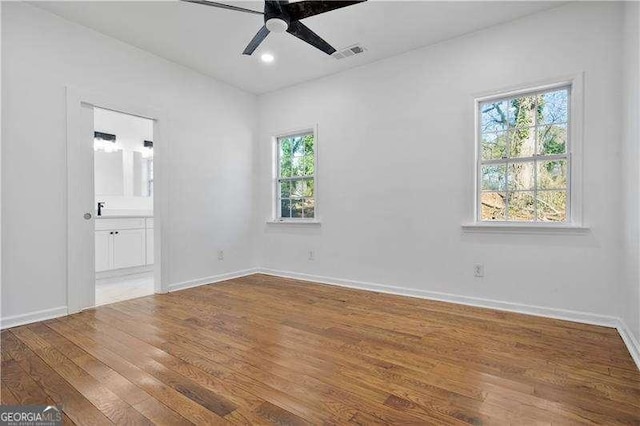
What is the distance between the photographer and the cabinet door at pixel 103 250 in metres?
4.61

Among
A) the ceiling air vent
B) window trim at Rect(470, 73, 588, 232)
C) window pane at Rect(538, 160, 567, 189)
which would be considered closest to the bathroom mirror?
the ceiling air vent

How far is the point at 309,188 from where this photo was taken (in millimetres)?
4828

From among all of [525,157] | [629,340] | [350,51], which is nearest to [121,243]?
[350,51]

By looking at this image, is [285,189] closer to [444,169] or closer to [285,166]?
[285,166]

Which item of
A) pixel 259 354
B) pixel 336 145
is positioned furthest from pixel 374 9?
pixel 259 354

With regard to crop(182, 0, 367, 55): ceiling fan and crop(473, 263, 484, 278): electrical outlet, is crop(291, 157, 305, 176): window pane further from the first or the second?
crop(473, 263, 484, 278): electrical outlet

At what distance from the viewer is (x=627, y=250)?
8.37 feet

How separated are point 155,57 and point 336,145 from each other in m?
2.41

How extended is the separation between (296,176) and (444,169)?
218 cm

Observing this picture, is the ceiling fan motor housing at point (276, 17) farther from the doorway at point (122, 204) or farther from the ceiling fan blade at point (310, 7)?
the doorway at point (122, 204)

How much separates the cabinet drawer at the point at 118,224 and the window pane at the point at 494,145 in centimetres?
483

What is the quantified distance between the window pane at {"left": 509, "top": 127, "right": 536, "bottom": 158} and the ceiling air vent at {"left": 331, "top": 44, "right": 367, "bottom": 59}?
184 centimetres

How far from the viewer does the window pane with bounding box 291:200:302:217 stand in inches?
194

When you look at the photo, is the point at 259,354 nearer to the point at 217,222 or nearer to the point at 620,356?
the point at 620,356
